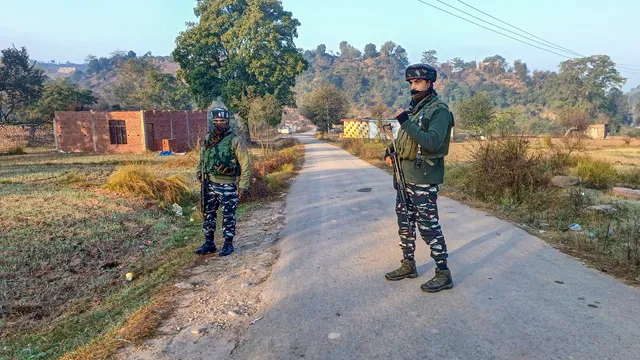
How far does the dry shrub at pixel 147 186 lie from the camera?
377 inches

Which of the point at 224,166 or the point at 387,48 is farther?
the point at 387,48

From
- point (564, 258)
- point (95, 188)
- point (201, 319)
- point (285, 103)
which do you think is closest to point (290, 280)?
point (201, 319)

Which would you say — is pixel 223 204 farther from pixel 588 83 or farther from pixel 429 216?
pixel 588 83

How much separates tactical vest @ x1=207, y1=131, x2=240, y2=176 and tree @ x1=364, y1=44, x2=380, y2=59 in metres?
161

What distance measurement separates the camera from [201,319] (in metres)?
3.51

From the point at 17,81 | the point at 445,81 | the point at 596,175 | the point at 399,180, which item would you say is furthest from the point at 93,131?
the point at 445,81

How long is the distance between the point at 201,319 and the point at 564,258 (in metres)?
4.14

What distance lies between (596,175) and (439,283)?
442 inches

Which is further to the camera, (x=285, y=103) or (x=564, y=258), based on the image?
(x=285, y=103)

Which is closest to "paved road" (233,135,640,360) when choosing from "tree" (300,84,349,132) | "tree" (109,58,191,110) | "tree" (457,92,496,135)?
"tree" (457,92,496,135)

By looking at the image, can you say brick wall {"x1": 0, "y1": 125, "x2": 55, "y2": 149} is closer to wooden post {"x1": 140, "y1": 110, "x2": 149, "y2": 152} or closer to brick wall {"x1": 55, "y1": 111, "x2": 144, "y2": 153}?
brick wall {"x1": 55, "y1": 111, "x2": 144, "y2": 153}

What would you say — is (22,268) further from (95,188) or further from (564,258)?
(564,258)

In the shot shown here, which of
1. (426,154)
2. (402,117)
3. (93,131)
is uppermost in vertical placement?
(402,117)

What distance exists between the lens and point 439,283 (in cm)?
381
